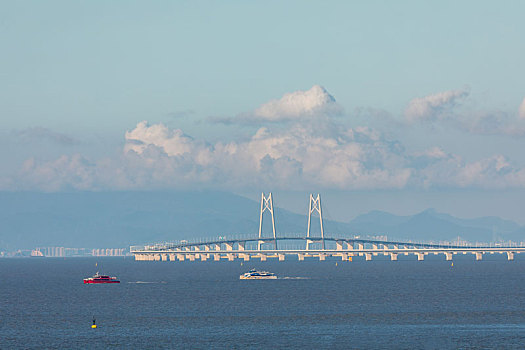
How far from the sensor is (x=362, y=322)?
338 feet

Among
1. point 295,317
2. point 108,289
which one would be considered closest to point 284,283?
point 108,289

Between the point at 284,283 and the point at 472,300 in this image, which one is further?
the point at 284,283

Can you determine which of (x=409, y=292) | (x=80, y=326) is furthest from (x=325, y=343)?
(x=409, y=292)

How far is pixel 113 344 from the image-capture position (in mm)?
85875

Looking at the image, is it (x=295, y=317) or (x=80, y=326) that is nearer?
(x=80, y=326)

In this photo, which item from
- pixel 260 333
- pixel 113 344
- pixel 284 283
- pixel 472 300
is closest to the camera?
pixel 113 344

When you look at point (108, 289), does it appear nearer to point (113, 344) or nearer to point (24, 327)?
point (24, 327)

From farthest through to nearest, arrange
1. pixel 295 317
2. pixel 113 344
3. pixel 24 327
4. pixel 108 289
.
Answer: pixel 108 289
pixel 295 317
pixel 24 327
pixel 113 344

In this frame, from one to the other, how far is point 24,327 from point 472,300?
63.4m

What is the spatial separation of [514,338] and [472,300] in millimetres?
45662

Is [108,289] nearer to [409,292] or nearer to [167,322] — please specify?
[409,292]

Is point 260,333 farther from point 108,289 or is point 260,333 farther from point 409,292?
point 108,289

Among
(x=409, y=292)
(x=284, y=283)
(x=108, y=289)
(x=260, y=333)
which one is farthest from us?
(x=284, y=283)

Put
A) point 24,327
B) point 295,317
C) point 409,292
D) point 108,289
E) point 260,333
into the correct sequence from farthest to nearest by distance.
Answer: point 108,289
point 409,292
point 295,317
point 24,327
point 260,333
